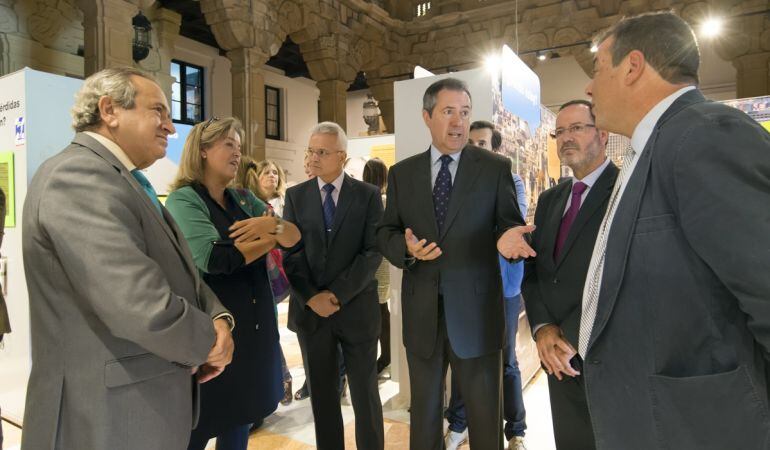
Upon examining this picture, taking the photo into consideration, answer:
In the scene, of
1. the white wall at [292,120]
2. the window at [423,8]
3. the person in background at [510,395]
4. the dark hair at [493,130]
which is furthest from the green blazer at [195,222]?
the window at [423,8]

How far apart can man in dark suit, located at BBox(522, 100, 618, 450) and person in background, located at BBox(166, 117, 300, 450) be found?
3.66ft

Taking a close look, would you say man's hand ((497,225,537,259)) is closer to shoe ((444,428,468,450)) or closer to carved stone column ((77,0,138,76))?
shoe ((444,428,468,450))

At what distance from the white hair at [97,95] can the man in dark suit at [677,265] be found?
1431 millimetres

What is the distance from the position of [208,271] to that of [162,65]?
10334mm

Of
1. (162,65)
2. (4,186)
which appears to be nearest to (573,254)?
(4,186)

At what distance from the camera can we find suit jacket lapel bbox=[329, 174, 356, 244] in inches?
100

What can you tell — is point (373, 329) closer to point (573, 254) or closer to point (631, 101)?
point (573, 254)

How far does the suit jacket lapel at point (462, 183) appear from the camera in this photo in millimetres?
2113

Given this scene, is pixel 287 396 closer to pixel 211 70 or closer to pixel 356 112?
pixel 211 70

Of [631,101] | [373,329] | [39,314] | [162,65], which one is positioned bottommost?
[373,329]

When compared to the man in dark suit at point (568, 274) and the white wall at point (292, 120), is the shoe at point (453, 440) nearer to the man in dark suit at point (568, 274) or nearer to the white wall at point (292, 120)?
the man in dark suit at point (568, 274)

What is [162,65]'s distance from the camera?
34.9 feet

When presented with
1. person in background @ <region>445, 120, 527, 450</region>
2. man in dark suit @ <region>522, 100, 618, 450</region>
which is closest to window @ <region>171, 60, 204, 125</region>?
person in background @ <region>445, 120, 527, 450</region>

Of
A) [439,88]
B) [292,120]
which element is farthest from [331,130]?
[292,120]
